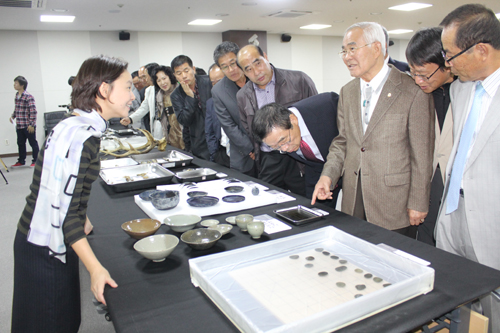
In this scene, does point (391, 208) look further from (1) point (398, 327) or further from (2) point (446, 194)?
(1) point (398, 327)

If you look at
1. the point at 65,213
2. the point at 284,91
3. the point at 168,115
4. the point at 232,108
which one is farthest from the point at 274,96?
the point at 168,115

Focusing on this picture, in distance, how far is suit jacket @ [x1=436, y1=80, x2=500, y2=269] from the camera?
4.28 feet

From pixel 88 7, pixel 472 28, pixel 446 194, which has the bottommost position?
pixel 446 194

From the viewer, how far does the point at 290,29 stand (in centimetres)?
1072

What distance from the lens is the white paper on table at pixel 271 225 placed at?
56.8 inches

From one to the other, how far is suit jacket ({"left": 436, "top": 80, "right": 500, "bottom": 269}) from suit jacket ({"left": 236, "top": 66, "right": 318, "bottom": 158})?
4.30 feet

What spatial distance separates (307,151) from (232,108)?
1007 millimetres

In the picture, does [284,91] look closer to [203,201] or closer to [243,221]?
[203,201]

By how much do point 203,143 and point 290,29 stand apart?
814cm

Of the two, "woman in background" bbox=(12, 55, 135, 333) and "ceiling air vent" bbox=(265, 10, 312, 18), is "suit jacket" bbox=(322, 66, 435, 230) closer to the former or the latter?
"woman in background" bbox=(12, 55, 135, 333)

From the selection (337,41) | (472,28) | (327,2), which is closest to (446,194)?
(472,28)

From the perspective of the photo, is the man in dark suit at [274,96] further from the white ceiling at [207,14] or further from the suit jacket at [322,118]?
the white ceiling at [207,14]

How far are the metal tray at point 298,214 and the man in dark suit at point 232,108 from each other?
122 cm

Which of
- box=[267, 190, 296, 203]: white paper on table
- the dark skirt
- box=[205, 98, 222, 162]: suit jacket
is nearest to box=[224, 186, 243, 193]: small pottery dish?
box=[267, 190, 296, 203]: white paper on table
